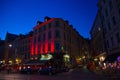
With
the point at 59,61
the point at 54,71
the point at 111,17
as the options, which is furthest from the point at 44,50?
the point at 111,17

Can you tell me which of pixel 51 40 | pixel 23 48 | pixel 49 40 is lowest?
pixel 23 48

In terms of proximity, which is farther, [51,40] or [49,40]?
[49,40]

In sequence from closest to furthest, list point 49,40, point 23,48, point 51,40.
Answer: point 51,40 → point 49,40 → point 23,48

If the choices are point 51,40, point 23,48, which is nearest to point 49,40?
point 51,40

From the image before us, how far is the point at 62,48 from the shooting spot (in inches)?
1395

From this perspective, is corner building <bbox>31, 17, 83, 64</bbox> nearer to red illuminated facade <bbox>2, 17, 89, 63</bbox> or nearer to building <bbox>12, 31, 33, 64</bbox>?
red illuminated facade <bbox>2, 17, 89, 63</bbox>

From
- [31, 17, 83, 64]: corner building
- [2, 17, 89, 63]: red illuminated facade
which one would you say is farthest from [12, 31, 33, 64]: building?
[31, 17, 83, 64]: corner building

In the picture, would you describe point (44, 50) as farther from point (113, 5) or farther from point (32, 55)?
point (113, 5)

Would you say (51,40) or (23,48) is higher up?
(51,40)

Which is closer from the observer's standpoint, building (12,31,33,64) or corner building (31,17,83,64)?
corner building (31,17,83,64)

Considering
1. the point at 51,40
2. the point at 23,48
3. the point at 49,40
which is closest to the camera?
the point at 51,40

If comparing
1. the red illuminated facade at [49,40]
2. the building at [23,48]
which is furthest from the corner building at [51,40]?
the building at [23,48]

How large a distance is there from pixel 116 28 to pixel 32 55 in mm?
28409

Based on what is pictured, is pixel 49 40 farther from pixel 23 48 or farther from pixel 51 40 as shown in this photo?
pixel 23 48
